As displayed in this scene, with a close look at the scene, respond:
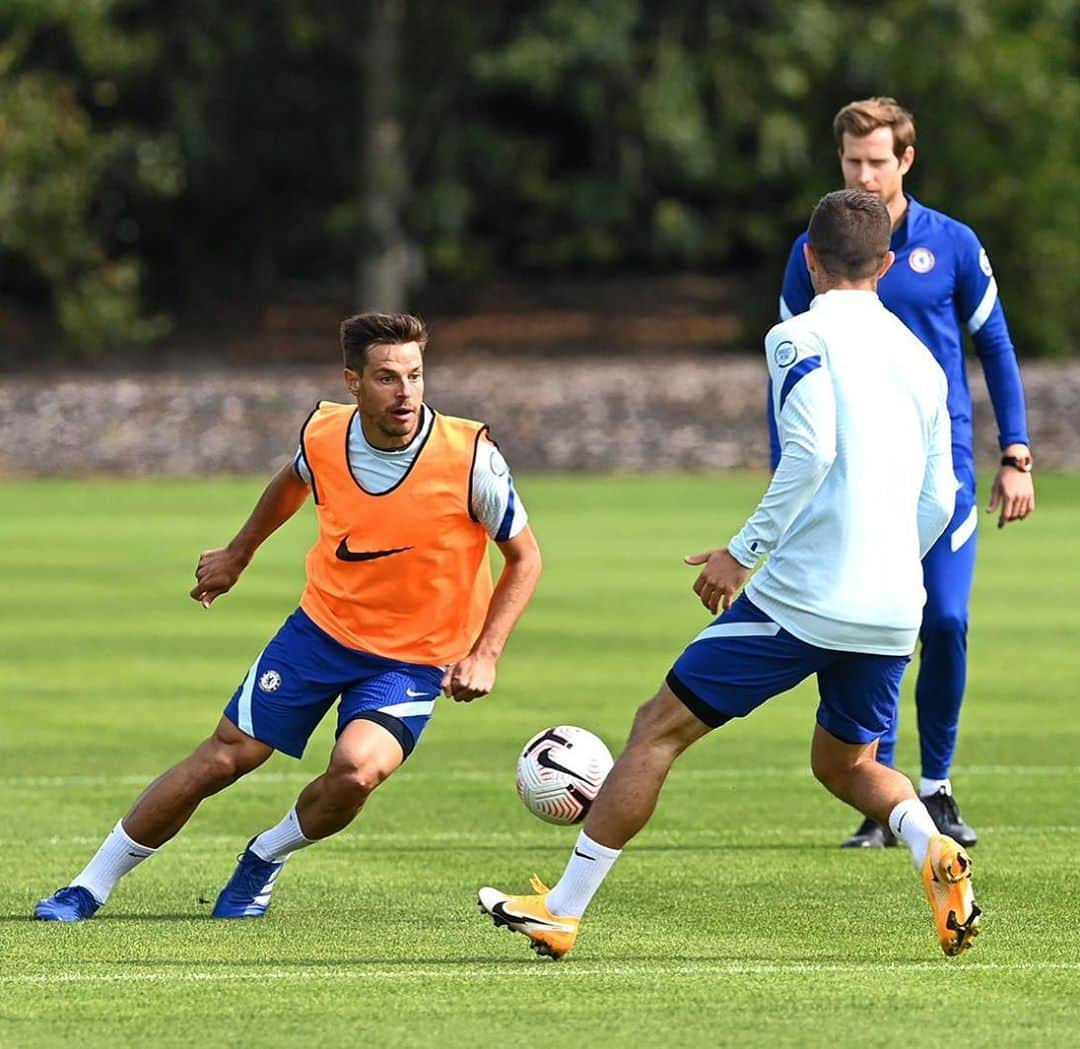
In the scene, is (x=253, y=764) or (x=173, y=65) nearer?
(x=253, y=764)

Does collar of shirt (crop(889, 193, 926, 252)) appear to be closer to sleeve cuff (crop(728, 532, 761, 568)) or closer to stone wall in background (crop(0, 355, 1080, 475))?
sleeve cuff (crop(728, 532, 761, 568))

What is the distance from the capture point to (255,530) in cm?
791

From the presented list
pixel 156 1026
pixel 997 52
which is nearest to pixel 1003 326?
pixel 156 1026

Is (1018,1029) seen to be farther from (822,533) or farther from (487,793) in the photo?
(487,793)

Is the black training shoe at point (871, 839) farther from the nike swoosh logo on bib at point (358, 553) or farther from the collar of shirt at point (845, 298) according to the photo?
the collar of shirt at point (845, 298)

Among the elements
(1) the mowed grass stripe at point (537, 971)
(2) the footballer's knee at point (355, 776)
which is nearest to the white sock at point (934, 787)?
(1) the mowed grass stripe at point (537, 971)

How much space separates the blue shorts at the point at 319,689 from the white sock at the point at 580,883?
848 mm

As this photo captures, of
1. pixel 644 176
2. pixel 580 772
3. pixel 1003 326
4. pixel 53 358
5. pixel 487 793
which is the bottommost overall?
pixel 53 358

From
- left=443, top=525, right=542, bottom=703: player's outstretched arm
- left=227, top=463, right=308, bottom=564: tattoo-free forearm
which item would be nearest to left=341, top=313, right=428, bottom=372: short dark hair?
left=227, top=463, right=308, bottom=564: tattoo-free forearm

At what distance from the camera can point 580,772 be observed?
7.88 m

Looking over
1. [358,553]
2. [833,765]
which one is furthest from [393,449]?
[833,765]

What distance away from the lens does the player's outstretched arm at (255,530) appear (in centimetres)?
787

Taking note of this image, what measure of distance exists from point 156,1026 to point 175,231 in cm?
4681

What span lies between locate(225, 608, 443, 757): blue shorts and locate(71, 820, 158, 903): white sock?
0.49 m
